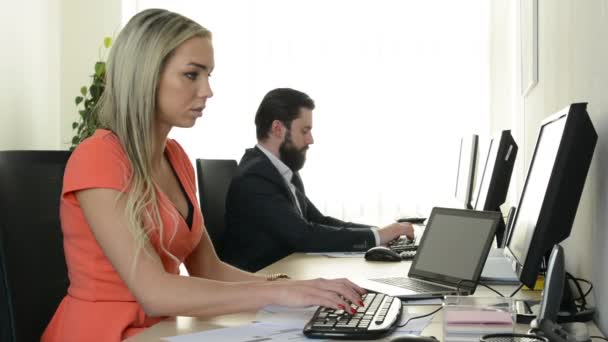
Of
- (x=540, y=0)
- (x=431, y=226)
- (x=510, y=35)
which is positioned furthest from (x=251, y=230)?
(x=510, y=35)

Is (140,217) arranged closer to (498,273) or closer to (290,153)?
(498,273)

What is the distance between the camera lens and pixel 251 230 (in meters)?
3.03

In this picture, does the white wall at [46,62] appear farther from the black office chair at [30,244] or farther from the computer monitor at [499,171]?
the computer monitor at [499,171]

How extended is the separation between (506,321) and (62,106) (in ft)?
13.9

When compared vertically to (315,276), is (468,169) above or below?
above

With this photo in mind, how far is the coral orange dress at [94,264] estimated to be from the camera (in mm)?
1620

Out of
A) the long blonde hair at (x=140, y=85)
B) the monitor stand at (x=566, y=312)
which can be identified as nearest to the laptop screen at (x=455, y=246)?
the monitor stand at (x=566, y=312)

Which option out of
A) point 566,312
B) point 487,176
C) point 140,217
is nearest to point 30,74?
point 487,176

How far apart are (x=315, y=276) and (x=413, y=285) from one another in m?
0.40

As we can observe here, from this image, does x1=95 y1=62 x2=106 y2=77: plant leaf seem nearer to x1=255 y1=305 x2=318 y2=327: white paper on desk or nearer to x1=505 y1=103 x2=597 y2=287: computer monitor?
x1=255 y1=305 x2=318 y2=327: white paper on desk

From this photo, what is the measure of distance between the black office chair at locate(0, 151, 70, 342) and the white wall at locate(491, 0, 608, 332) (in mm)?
1088

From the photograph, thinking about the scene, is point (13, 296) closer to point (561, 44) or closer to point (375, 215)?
point (561, 44)

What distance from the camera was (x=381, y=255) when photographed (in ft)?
8.46

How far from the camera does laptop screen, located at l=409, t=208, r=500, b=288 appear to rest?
5.96 ft
